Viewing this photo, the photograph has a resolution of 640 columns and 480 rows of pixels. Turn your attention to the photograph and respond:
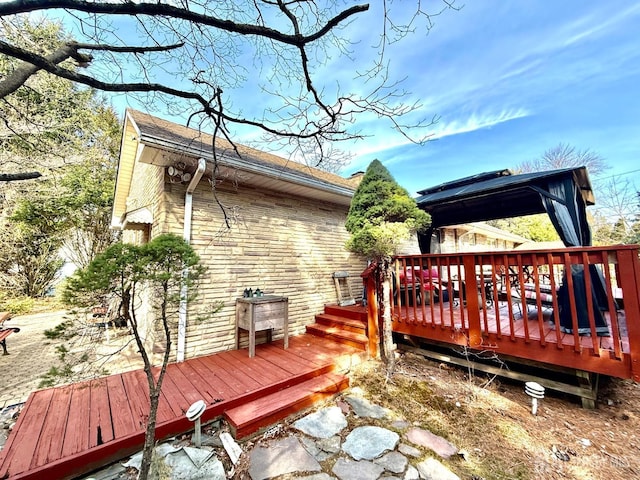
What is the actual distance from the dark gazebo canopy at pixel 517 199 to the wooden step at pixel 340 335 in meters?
3.02

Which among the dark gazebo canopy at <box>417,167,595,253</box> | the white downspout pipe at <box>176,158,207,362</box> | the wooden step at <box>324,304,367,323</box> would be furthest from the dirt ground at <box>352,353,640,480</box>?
the white downspout pipe at <box>176,158,207,362</box>

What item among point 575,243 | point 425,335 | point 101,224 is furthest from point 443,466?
point 101,224

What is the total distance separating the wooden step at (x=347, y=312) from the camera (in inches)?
202

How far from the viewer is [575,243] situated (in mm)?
3697

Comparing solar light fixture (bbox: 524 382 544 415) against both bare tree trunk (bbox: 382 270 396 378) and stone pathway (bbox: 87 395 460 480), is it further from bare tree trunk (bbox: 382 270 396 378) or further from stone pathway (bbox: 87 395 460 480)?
bare tree trunk (bbox: 382 270 396 378)

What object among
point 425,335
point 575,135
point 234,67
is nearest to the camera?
point 234,67

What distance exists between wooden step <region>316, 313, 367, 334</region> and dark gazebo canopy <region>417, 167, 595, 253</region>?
277cm

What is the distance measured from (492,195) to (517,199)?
1.18 m

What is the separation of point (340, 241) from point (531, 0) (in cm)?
509

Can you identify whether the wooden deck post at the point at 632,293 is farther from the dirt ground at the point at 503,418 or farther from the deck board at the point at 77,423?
the deck board at the point at 77,423

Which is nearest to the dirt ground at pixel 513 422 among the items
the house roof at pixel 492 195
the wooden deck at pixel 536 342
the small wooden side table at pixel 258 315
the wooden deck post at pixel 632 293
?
the wooden deck at pixel 536 342

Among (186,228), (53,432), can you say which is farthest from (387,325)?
(53,432)

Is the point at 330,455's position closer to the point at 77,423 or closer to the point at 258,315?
the point at 258,315

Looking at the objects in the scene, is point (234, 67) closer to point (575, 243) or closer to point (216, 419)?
point (216, 419)
